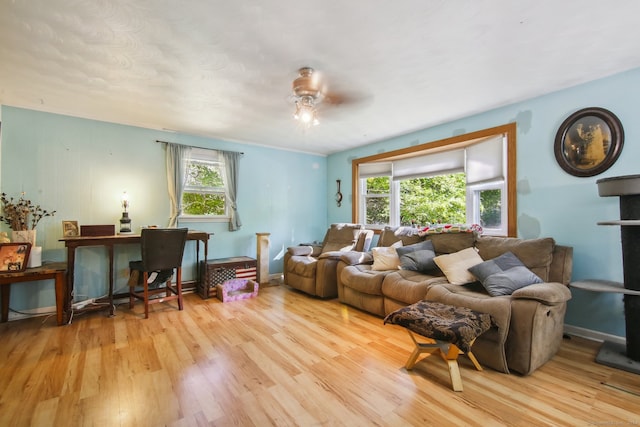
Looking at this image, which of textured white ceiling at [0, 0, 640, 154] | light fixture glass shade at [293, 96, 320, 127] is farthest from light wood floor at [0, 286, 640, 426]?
textured white ceiling at [0, 0, 640, 154]

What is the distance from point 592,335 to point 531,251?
949 mm

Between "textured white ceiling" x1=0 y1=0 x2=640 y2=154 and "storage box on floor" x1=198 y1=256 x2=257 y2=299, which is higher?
"textured white ceiling" x1=0 y1=0 x2=640 y2=154

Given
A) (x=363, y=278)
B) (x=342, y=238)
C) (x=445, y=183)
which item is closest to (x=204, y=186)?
(x=342, y=238)

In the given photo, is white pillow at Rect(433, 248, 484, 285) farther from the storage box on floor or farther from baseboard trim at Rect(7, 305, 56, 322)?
baseboard trim at Rect(7, 305, 56, 322)

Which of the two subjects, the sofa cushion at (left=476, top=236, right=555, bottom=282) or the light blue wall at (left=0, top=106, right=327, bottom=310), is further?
the light blue wall at (left=0, top=106, right=327, bottom=310)

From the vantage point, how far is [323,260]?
4.03 m

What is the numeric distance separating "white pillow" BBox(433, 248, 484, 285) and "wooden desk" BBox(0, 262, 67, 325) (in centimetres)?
395

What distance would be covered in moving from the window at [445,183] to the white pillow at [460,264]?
2.24 feet

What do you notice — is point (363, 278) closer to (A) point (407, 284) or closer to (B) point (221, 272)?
(A) point (407, 284)

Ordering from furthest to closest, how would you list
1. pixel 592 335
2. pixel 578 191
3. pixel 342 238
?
pixel 342 238, pixel 578 191, pixel 592 335

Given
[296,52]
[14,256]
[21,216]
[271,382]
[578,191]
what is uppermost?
[296,52]

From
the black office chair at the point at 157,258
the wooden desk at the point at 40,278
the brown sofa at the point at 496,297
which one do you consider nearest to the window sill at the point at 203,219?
the black office chair at the point at 157,258

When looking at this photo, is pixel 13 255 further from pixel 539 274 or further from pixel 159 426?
pixel 539 274

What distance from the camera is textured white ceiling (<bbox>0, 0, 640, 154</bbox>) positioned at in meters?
1.73
